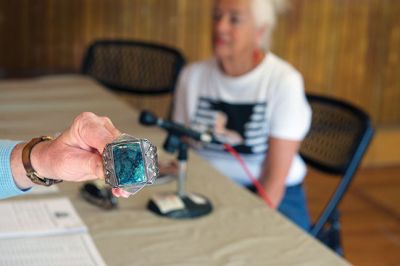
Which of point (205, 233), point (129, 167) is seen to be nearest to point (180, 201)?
point (205, 233)

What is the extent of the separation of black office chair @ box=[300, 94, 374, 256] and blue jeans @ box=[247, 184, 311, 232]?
11 centimetres

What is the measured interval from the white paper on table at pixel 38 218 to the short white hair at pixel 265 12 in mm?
1037

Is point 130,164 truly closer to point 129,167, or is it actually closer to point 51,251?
point 129,167

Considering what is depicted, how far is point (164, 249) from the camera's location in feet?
5.16

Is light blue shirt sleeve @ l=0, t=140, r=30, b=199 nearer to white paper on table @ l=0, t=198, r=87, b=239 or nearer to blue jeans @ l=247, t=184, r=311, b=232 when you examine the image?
white paper on table @ l=0, t=198, r=87, b=239

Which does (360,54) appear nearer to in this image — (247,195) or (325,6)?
(325,6)

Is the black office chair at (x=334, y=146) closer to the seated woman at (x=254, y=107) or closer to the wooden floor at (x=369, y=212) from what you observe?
the seated woman at (x=254, y=107)

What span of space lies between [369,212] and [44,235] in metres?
2.69

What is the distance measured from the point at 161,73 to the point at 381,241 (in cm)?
137

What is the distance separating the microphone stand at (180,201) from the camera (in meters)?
1.76

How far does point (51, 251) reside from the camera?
59.3 inches

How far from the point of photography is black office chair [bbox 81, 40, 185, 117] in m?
3.51

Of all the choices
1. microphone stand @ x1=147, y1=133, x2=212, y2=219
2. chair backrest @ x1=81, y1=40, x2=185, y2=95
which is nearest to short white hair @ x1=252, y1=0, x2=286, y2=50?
microphone stand @ x1=147, y1=133, x2=212, y2=219

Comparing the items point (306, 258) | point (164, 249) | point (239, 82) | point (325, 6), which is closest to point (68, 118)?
point (239, 82)
